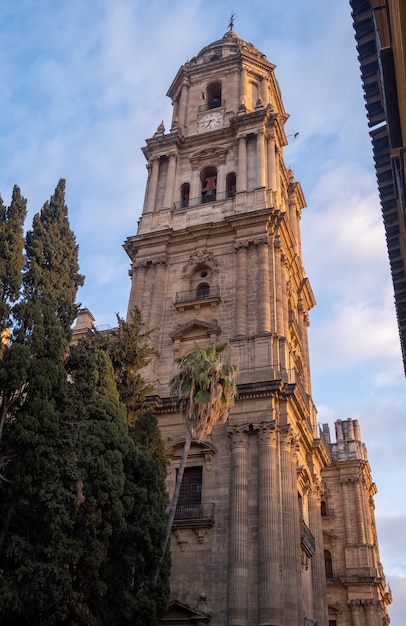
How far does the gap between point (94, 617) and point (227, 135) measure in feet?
88.7

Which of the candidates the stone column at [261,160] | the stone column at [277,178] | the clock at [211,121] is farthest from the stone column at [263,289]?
the clock at [211,121]

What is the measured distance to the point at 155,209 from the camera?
35.3 metres

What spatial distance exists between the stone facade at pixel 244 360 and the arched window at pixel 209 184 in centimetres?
12

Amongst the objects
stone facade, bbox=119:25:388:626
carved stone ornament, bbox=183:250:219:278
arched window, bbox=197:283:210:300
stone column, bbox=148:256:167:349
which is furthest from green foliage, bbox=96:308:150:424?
carved stone ornament, bbox=183:250:219:278

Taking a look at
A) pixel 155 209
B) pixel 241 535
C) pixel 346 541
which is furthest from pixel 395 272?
pixel 346 541

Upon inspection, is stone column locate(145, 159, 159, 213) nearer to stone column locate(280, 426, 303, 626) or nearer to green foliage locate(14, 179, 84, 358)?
green foliage locate(14, 179, 84, 358)

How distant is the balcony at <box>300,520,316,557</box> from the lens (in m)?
25.5

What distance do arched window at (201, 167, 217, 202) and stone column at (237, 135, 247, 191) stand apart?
1776mm

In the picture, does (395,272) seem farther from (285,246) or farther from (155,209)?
(155,209)

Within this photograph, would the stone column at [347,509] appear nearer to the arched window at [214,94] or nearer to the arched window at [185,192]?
the arched window at [185,192]

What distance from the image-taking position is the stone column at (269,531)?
21.5m

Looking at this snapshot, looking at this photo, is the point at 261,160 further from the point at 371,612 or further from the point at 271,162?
the point at 371,612

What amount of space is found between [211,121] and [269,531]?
24314 millimetres

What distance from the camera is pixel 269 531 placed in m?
22.8
